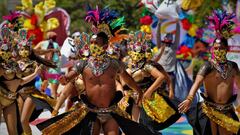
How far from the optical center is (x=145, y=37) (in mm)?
8180

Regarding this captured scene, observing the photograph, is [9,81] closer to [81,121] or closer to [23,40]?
[23,40]

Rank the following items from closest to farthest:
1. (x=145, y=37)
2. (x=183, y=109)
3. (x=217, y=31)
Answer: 1. (x=183, y=109)
2. (x=217, y=31)
3. (x=145, y=37)

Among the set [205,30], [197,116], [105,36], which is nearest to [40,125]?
→ [105,36]

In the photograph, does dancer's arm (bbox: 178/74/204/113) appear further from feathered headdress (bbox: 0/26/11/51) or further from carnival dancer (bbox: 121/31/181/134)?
feathered headdress (bbox: 0/26/11/51)

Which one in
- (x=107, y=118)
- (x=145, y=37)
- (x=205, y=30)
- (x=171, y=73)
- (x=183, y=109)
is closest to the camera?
(x=107, y=118)

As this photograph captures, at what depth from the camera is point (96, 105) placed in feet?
20.2

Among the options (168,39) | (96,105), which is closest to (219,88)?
(96,105)

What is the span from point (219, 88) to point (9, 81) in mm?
2774

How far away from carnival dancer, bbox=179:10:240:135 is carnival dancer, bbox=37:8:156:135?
1081mm

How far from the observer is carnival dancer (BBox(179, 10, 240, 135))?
269 inches

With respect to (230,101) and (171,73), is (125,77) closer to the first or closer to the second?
(230,101)

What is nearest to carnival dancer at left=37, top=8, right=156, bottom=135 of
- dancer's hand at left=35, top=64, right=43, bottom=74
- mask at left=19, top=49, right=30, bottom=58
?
dancer's hand at left=35, top=64, right=43, bottom=74

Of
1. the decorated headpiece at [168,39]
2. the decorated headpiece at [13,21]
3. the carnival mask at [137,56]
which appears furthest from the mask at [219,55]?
the decorated headpiece at [168,39]

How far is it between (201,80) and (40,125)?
1.98 m
